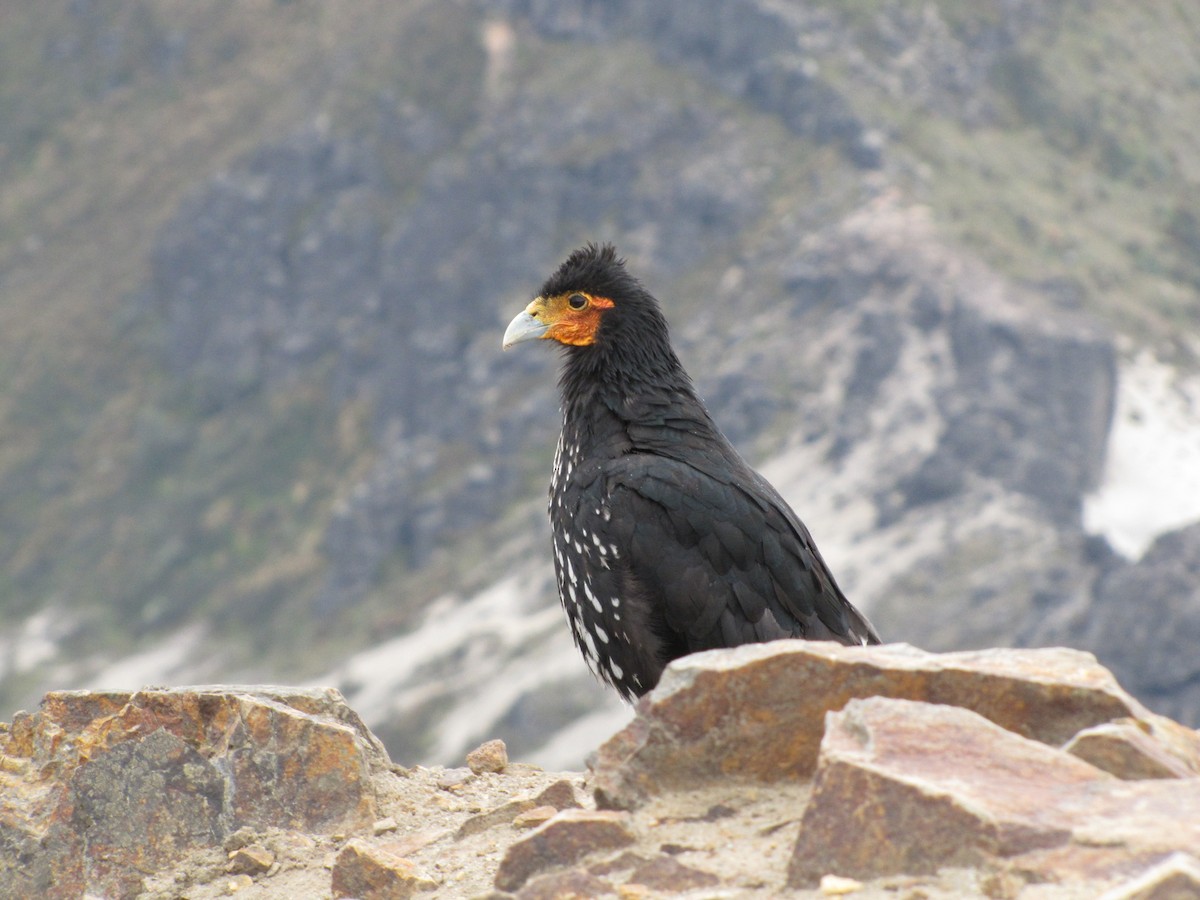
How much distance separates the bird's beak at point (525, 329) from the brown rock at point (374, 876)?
5.10 metres

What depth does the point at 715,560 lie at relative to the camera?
13047 millimetres

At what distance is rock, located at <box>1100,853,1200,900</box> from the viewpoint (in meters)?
7.63

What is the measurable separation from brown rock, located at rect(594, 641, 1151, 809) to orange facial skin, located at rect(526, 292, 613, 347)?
5354 millimetres

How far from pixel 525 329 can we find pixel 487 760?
377cm

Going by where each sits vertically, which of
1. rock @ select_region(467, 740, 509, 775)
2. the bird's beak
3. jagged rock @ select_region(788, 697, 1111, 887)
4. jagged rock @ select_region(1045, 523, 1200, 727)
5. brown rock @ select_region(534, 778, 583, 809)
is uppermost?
jagged rock @ select_region(1045, 523, 1200, 727)

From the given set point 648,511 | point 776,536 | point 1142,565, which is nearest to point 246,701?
point 648,511

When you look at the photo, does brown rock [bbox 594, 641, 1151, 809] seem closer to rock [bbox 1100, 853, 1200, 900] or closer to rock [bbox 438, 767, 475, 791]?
rock [bbox 1100, 853, 1200, 900]

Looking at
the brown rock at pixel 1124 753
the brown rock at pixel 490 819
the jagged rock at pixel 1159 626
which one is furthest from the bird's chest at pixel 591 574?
the jagged rock at pixel 1159 626

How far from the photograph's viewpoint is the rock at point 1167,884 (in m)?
7.63

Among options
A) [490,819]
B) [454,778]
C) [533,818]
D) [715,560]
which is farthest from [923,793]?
[454,778]

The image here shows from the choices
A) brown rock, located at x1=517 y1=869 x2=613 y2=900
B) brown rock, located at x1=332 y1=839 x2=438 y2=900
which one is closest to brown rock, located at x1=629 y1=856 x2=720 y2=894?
brown rock, located at x1=517 y1=869 x2=613 y2=900

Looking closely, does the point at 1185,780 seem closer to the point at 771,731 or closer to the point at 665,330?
the point at 771,731

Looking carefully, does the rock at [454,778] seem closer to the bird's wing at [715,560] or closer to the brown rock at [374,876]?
the bird's wing at [715,560]

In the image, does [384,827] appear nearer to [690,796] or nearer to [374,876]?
[374,876]
